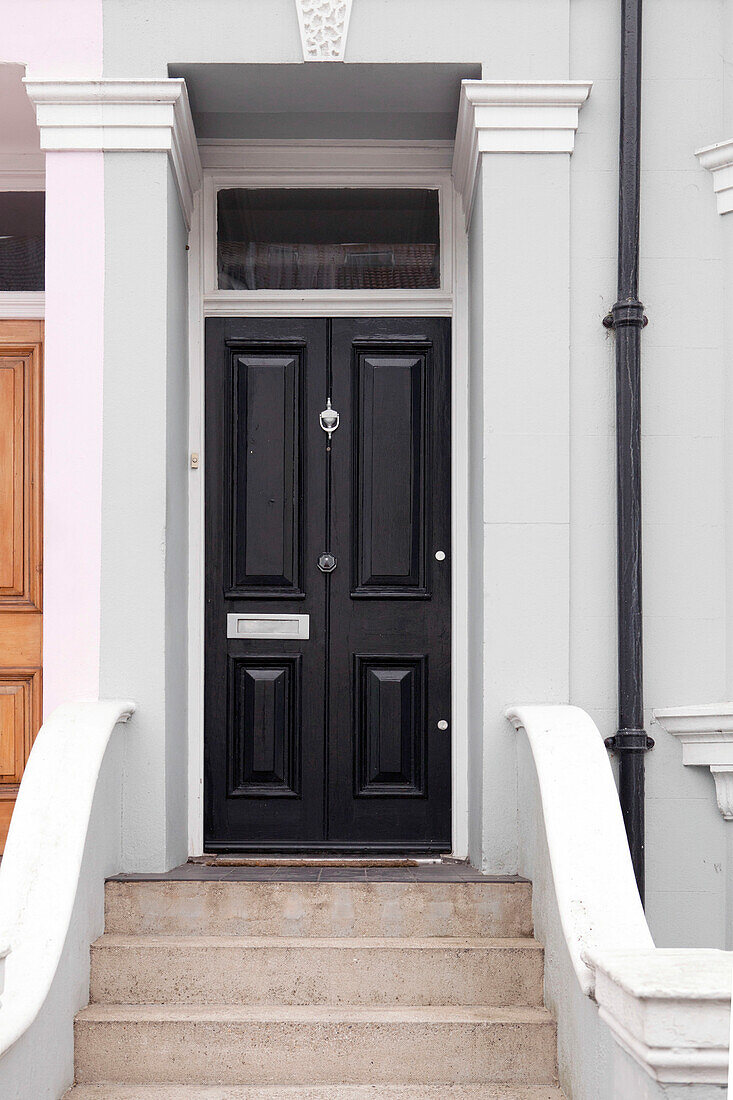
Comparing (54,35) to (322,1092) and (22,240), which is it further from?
(322,1092)

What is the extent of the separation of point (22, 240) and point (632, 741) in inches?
137

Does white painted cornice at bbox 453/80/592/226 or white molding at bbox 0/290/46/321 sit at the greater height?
white painted cornice at bbox 453/80/592/226

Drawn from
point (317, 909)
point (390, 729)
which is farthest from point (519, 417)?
point (317, 909)

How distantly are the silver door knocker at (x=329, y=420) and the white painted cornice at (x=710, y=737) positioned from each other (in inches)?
73.4

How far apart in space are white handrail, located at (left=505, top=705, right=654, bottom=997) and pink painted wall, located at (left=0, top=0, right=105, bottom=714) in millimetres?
1720

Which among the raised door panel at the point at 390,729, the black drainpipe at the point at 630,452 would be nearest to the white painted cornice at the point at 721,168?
the black drainpipe at the point at 630,452

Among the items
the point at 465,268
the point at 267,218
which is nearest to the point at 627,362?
the point at 465,268

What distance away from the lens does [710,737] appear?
4.56 metres

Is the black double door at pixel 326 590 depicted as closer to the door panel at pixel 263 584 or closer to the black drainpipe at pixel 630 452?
the door panel at pixel 263 584

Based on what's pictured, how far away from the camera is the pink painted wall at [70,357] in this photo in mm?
4629

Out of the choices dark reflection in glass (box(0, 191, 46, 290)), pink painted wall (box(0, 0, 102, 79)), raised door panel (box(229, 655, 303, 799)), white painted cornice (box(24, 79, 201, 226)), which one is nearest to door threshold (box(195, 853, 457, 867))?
raised door panel (box(229, 655, 303, 799))

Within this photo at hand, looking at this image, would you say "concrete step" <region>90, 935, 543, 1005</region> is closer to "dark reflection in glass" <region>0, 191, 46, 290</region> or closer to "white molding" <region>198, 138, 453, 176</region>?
"dark reflection in glass" <region>0, 191, 46, 290</region>

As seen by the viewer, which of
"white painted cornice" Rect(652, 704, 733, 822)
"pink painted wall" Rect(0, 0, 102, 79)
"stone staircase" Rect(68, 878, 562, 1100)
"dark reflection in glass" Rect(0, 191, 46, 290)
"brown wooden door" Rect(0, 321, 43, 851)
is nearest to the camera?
"stone staircase" Rect(68, 878, 562, 1100)

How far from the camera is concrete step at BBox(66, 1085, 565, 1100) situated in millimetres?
3508
